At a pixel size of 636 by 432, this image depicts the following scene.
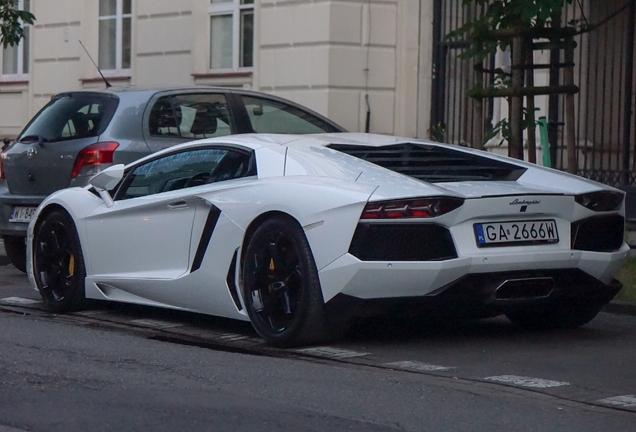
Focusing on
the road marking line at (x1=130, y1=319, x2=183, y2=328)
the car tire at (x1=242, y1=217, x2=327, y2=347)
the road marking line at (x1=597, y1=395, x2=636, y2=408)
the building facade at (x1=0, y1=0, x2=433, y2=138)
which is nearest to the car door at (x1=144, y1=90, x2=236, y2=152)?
the road marking line at (x1=130, y1=319, x2=183, y2=328)

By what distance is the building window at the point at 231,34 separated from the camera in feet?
61.3

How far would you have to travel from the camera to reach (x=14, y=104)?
22.9m

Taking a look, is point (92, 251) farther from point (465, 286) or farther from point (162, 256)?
point (465, 286)

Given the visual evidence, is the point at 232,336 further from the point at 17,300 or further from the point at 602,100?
the point at 602,100

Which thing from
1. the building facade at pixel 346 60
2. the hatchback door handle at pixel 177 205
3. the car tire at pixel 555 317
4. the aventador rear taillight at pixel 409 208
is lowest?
the car tire at pixel 555 317

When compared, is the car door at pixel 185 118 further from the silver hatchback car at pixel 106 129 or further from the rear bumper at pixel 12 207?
the rear bumper at pixel 12 207

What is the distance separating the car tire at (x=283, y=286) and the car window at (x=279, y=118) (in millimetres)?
3556

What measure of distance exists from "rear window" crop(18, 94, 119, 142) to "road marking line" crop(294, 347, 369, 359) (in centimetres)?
365

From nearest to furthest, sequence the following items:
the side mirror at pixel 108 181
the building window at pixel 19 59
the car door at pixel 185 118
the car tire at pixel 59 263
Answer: the side mirror at pixel 108 181 < the car tire at pixel 59 263 < the car door at pixel 185 118 < the building window at pixel 19 59

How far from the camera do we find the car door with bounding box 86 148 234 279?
7910mm

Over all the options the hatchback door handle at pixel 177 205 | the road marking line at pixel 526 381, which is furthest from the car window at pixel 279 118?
the road marking line at pixel 526 381

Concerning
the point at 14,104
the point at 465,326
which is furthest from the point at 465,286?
the point at 14,104

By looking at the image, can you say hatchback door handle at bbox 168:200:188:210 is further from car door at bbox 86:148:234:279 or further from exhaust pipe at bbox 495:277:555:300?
exhaust pipe at bbox 495:277:555:300

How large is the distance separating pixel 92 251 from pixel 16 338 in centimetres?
113
